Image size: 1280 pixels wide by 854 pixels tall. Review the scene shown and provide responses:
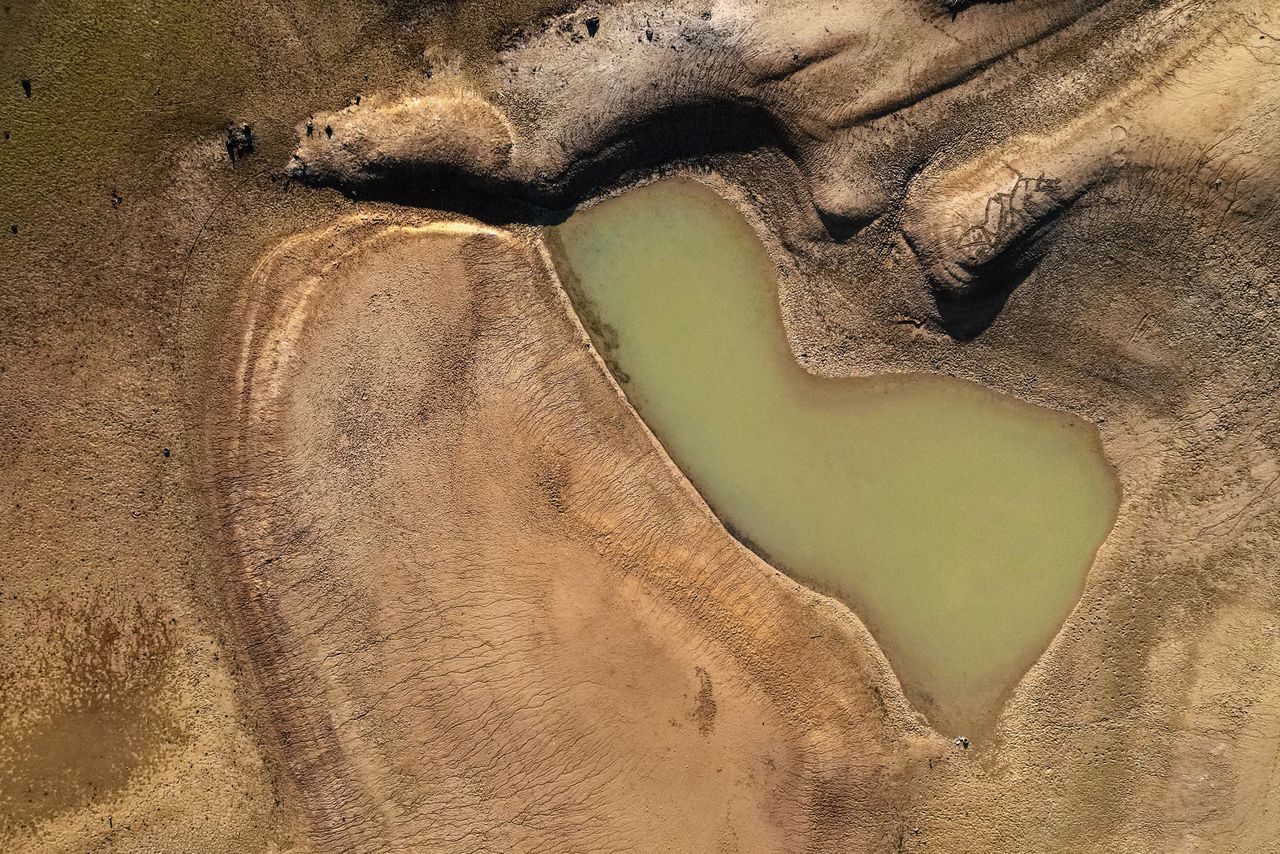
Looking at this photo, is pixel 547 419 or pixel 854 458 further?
pixel 854 458

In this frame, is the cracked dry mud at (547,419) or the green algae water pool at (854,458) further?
the green algae water pool at (854,458)

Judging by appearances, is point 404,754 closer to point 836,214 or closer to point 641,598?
point 641,598

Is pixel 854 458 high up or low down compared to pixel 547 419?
down

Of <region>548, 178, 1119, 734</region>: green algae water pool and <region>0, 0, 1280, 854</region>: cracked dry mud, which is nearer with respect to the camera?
<region>0, 0, 1280, 854</region>: cracked dry mud
